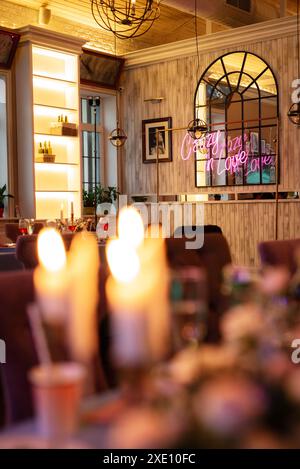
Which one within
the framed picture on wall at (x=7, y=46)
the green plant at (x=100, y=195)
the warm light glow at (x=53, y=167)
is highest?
the framed picture on wall at (x=7, y=46)

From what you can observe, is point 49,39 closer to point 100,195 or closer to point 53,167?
point 53,167

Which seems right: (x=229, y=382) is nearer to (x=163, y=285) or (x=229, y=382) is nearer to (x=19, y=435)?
(x=163, y=285)

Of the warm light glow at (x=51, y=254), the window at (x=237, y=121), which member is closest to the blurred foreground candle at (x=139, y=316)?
the warm light glow at (x=51, y=254)

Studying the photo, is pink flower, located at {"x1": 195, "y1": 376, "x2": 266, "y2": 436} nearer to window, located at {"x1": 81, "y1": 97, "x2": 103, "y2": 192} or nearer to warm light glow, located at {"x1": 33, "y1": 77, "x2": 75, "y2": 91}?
warm light glow, located at {"x1": 33, "y1": 77, "x2": 75, "y2": 91}

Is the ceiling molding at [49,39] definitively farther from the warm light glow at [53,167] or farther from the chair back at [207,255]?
the chair back at [207,255]

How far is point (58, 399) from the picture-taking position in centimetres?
76

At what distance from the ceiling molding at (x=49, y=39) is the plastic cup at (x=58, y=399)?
25.5 feet

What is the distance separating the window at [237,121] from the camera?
27.3 feet

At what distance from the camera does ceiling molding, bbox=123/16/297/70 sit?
26.9 ft

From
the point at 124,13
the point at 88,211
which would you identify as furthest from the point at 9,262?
the point at 88,211

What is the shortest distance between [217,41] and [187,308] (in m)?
8.54

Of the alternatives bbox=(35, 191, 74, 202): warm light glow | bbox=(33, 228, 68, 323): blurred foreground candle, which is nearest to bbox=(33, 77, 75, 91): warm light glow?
bbox=(35, 191, 74, 202): warm light glow

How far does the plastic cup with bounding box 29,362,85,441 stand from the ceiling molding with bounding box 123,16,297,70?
8041 mm
